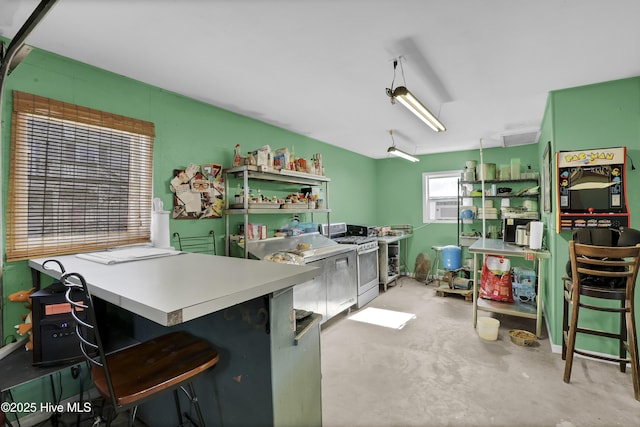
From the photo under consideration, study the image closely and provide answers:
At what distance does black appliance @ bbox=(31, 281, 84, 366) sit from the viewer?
5.70ft

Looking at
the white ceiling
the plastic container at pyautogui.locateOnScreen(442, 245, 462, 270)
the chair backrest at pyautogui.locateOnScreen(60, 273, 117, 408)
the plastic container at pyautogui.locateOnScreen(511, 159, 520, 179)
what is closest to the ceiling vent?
the plastic container at pyautogui.locateOnScreen(511, 159, 520, 179)

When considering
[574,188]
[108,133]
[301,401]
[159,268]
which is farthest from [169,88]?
[574,188]

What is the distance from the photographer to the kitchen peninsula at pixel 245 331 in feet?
4.04

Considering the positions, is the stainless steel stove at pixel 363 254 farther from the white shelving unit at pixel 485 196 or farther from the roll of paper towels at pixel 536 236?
the roll of paper towels at pixel 536 236

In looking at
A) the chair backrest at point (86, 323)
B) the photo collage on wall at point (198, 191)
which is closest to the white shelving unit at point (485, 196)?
the photo collage on wall at point (198, 191)

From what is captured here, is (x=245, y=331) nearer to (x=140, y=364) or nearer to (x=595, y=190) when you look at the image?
(x=140, y=364)

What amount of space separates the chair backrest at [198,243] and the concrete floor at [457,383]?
1.66 metres

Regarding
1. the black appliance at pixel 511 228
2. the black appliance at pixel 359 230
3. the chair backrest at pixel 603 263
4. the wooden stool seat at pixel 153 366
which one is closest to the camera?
the wooden stool seat at pixel 153 366

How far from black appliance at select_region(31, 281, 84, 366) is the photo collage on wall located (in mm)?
1266

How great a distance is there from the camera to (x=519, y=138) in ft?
15.9

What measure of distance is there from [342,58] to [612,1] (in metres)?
1.67

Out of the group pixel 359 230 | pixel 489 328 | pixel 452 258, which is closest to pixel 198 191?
pixel 359 230

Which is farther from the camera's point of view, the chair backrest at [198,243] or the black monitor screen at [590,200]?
the chair backrest at [198,243]

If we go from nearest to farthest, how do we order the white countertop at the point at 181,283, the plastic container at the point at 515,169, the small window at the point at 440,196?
1. the white countertop at the point at 181,283
2. the plastic container at the point at 515,169
3. the small window at the point at 440,196
